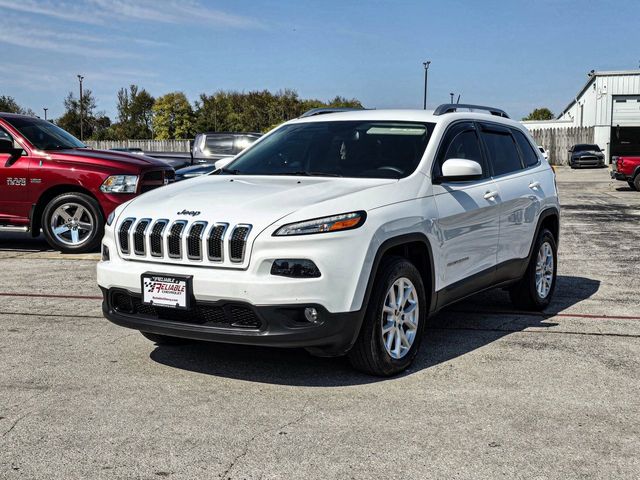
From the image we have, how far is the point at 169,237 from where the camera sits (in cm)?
459

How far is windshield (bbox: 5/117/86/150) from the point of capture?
1077 centimetres

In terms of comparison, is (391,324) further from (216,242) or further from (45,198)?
(45,198)

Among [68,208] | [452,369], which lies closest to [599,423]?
[452,369]

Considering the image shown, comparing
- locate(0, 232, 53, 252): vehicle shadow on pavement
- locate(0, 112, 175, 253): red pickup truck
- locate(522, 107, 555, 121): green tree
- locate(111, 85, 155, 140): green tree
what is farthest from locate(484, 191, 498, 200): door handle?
locate(522, 107, 555, 121): green tree

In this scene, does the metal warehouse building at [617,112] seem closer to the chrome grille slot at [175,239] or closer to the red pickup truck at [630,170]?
the red pickup truck at [630,170]

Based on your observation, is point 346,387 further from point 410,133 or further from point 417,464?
point 410,133

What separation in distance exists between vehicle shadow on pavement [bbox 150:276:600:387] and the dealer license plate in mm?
638

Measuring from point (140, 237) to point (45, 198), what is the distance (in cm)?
650

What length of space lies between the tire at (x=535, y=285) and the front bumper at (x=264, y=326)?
2.86 m

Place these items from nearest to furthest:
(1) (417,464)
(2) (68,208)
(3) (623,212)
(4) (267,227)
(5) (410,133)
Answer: (1) (417,464)
(4) (267,227)
(5) (410,133)
(2) (68,208)
(3) (623,212)

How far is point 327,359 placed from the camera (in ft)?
17.3

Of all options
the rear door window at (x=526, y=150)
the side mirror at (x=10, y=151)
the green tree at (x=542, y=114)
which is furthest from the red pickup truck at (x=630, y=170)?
the green tree at (x=542, y=114)

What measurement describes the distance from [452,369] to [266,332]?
1.39 m

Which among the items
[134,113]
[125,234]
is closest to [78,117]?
[134,113]
